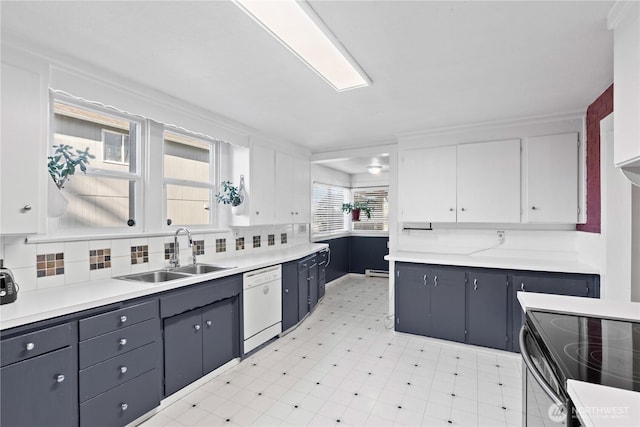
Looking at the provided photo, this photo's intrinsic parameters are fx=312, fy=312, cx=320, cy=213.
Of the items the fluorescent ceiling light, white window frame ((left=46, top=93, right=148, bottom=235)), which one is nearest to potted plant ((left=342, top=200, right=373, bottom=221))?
the fluorescent ceiling light

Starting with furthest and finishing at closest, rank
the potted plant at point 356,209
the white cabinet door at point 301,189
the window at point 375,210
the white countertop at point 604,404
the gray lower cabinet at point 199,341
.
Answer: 1. the window at point 375,210
2. the potted plant at point 356,209
3. the white cabinet door at point 301,189
4. the gray lower cabinet at point 199,341
5. the white countertop at point 604,404

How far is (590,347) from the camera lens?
113 cm

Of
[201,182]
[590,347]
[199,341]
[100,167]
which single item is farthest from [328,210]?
[590,347]

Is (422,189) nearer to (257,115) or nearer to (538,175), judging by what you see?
(538,175)

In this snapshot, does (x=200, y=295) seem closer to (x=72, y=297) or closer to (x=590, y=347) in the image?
(x=72, y=297)

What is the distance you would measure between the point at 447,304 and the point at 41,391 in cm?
328

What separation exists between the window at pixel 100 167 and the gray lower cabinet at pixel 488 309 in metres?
3.30

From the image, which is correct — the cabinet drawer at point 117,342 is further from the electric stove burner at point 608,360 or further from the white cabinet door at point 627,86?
the white cabinet door at point 627,86

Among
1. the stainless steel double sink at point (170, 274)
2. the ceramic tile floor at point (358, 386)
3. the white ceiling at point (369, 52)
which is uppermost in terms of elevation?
the white ceiling at point (369, 52)

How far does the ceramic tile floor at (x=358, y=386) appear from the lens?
211 cm

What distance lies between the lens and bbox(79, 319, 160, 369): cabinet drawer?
1.75 metres

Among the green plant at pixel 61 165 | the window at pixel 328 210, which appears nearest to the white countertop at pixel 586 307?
the green plant at pixel 61 165

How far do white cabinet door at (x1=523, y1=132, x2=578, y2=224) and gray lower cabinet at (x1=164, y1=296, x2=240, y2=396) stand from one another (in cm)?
314

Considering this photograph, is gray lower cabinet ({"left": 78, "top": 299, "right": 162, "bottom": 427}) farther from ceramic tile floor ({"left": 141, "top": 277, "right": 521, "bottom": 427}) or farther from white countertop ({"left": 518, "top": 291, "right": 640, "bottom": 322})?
white countertop ({"left": 518, "top": 291, "right": 640, "bottom": 322})
